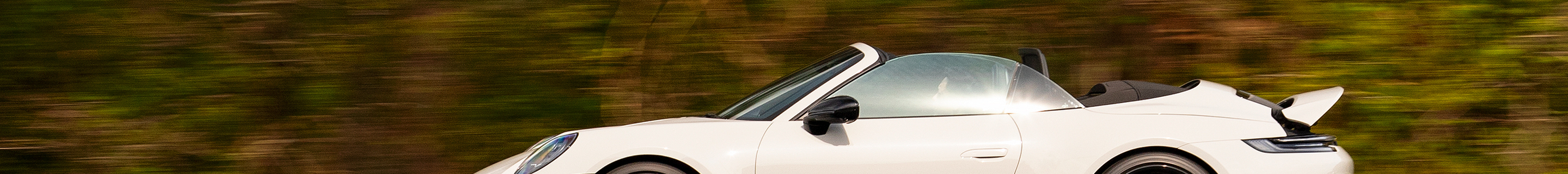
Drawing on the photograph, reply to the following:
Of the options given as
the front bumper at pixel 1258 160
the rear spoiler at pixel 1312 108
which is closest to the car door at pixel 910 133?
the front bumper at pixel 1258 160

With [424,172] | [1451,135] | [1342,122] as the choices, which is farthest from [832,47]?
[1451,135]

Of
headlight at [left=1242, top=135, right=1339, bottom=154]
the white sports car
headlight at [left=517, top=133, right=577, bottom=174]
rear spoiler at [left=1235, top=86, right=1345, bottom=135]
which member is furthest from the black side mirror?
rear spoiler at [left=1235, top=86, right=1345, bottom=135]

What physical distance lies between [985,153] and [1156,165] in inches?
23.7

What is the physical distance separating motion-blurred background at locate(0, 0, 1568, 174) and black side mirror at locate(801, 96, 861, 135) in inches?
103

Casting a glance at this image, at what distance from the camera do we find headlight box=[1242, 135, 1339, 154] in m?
3.69

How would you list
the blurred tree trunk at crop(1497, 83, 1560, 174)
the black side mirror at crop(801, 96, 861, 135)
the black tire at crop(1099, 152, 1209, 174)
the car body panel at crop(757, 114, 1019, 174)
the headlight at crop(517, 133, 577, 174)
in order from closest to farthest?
the black side mirror at crop(801, 96, 861, 135) → the car body panel at crop(757, 114, 1019, 174) → the black tire at crop(1099, 152, 1209, 174) → the headlight at crop(517, 133, 577, 174) → the blurred tree trunk at crop(1497, 83, 1560, 174)

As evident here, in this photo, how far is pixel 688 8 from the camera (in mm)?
6223

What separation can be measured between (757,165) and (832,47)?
104 inches

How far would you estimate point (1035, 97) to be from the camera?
150 inches

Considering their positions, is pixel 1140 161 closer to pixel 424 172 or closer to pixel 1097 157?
pixel 1097 157

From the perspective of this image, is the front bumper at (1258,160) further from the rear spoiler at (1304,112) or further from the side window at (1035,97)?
the side window at (1035,97)

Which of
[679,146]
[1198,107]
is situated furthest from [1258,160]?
[679,146]

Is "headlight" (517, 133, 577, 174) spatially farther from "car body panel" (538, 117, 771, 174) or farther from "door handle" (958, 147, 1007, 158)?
"door handle" (958, 147, 1007, 158)

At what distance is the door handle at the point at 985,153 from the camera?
3.63 m
